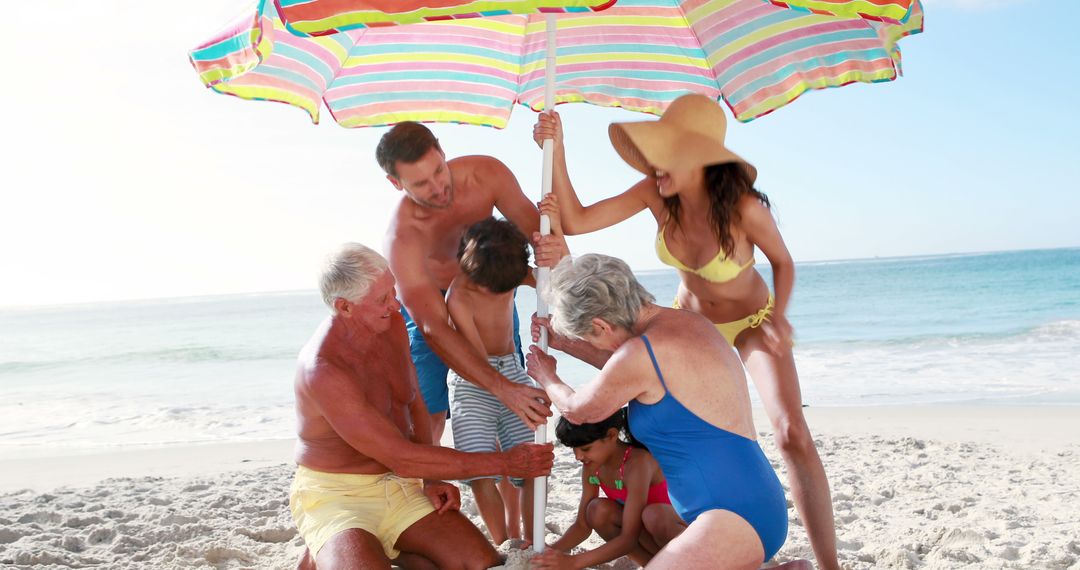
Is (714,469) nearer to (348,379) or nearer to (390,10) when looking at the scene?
(348,379)

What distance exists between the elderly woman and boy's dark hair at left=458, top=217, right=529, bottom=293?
69 centimetres

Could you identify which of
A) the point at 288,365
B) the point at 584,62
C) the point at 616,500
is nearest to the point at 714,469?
the point at 616,500

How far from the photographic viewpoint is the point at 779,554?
400cm

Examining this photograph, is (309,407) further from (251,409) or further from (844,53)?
(251,409)

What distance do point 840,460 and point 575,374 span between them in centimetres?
609

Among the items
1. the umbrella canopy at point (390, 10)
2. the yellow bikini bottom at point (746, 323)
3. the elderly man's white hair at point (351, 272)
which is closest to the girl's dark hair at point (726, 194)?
the yellow bikini bottom at point (746, 323)

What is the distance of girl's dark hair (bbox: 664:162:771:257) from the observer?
3498 mm

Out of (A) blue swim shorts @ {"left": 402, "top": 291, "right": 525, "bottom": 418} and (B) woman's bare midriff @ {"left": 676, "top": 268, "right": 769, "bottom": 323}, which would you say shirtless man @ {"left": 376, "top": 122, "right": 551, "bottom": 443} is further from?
(B) woman's bare midriff @ {"left": 676, "top": 268, "right": 769, "bottom": 323}

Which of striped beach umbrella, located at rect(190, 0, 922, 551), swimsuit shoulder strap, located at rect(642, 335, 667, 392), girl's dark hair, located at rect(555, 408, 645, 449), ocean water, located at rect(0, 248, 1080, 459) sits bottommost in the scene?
ocean water, located at rect(0, 248, 1080, 459)

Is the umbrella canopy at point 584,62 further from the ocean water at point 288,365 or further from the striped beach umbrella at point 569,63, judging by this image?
the ocean water at point 288,365

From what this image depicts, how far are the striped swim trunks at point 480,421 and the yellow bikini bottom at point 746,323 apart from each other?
0.95m

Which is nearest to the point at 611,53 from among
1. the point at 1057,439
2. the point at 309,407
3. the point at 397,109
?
the point at 397,109

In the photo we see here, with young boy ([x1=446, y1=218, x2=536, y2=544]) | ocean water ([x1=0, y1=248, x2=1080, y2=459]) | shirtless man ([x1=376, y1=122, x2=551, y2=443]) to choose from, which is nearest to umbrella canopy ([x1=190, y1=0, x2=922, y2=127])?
shirtless man ([x1=376, y1=122, x2=551, y2=443])

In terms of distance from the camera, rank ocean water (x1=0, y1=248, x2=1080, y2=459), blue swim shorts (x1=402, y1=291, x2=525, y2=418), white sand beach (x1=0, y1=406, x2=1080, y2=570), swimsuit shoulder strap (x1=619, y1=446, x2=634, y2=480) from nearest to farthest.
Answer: swimsuit shoulder strap (x1=619, y1=446, x2=634, y2=480) → white sand beach (x1=0, y1=406, x2=1080, y2=570) → blue swim shorts (x1=402, y1=291, x2=525, y2=418) → ocean water (x1=0, y1=248, x2=1080, y2=459)
